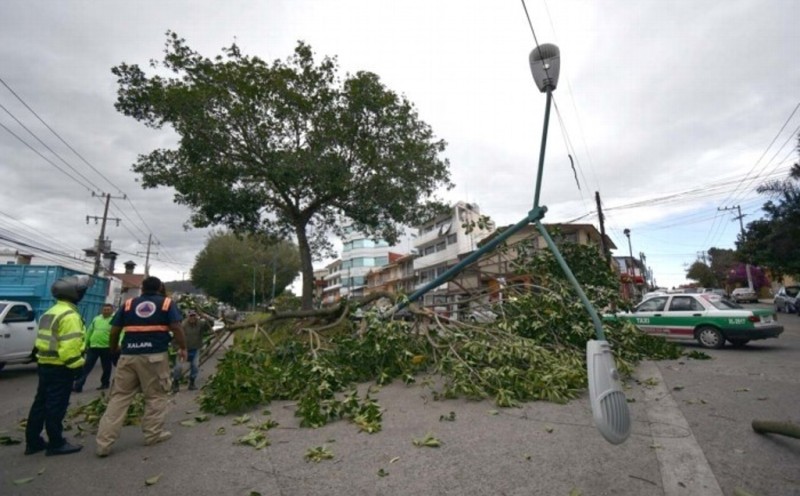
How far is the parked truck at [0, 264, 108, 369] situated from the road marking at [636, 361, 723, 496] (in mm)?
11627

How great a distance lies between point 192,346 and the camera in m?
7.35

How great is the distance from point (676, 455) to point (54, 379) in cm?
596

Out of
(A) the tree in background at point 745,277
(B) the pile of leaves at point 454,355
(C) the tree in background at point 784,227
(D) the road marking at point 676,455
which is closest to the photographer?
(D) the road marking at point 676,455

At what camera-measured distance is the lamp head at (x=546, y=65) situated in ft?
13.4

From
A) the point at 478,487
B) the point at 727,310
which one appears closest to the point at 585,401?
the point at 478,487

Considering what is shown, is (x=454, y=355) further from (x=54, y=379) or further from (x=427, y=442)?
(x=54, y=379)

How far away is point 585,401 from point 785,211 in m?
22.2

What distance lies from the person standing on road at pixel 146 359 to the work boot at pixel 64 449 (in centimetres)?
25

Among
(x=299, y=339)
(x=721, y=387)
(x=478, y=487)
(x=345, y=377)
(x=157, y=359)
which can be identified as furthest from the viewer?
(x=299, y=339)

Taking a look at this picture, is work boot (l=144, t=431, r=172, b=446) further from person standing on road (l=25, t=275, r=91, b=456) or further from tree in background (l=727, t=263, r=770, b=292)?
tree in background (l=727, t=263, r=770, b=292)

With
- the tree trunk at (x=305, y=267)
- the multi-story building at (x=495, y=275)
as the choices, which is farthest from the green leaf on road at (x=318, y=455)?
the tree trunk at (x=305, y=267)

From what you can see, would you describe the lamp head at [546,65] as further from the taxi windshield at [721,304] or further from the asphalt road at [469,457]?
the taxi windshield at [721,304]

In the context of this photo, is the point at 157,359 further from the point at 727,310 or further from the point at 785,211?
the point at 785,211

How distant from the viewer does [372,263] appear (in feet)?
206
